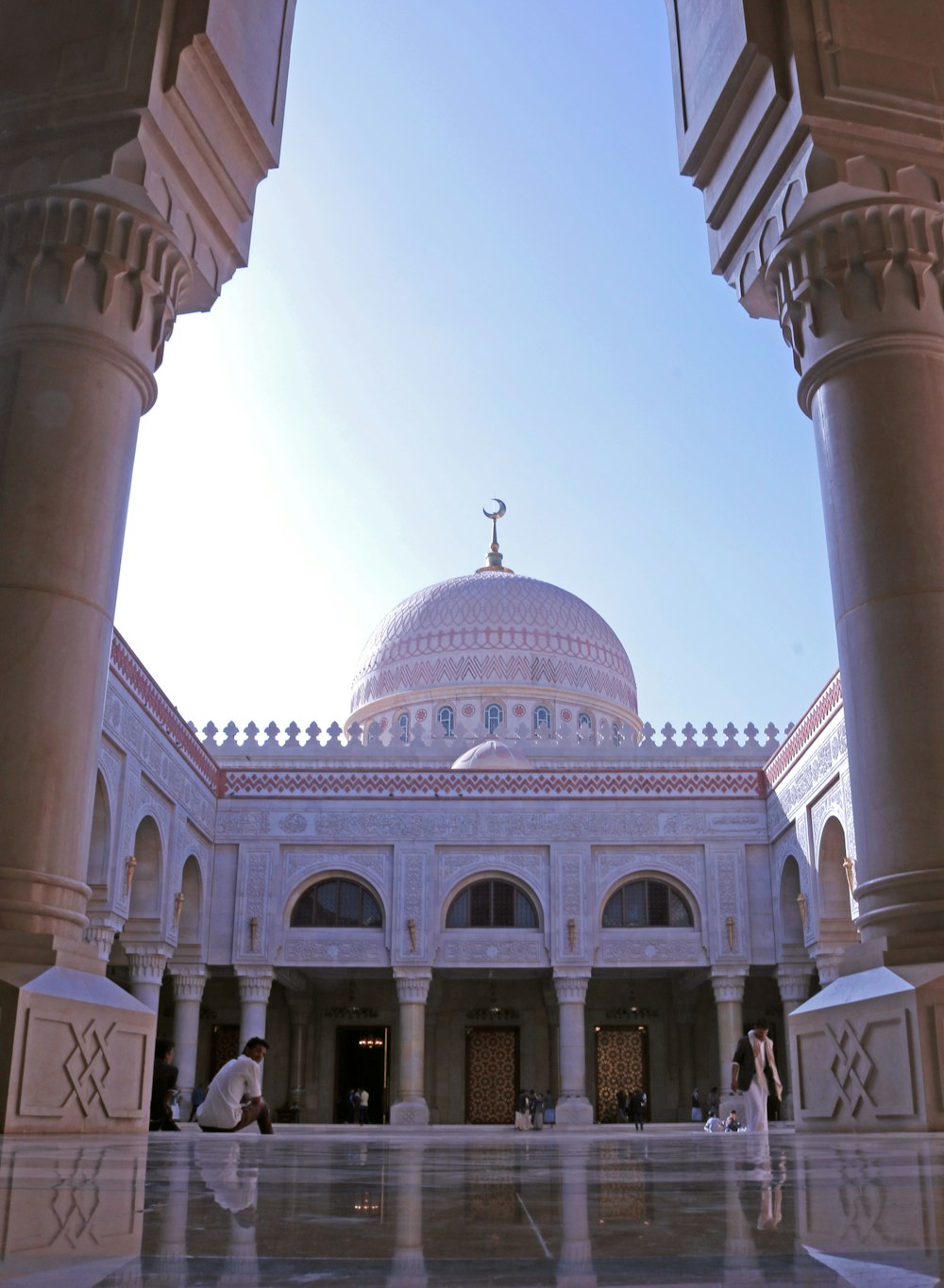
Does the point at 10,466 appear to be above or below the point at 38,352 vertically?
below

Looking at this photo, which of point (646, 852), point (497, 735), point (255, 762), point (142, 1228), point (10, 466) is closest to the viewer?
point (142, 1228)

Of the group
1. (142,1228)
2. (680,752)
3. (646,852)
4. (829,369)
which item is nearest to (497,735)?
(680,752)

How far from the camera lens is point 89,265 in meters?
5.47

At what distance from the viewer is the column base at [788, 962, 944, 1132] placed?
4.33 meters

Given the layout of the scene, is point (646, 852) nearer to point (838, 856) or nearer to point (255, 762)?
point (838, 856)

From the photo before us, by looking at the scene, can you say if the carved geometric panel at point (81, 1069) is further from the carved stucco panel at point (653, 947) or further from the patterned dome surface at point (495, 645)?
the patterned dome surface at point (495, 645)

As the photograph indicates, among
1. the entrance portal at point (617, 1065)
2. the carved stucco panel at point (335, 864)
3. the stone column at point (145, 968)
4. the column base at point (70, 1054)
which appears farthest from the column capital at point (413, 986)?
the column base at point (70, 1054)

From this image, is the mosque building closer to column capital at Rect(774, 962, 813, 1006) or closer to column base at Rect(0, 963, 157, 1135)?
column capital at Rect(774, 962, 813, 1006)

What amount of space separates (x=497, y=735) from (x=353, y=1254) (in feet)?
76.6

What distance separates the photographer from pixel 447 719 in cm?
2830

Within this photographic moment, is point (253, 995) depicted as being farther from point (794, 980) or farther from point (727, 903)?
point (794, 980)

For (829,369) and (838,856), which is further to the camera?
(838,856)

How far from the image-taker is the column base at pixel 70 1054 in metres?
4.35

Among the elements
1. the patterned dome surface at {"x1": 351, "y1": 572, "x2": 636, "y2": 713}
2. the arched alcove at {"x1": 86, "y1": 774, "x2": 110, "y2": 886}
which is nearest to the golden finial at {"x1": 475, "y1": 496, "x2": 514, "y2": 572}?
the patterned dome surface at {"x1": 351, "y1": 572, "x2": 636, "y2": 713}
